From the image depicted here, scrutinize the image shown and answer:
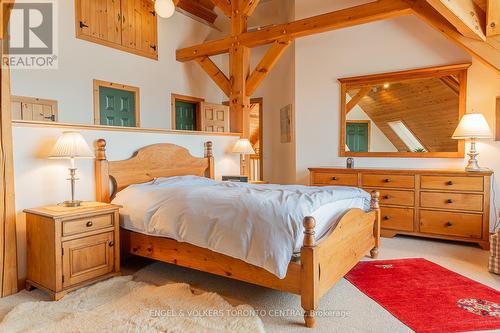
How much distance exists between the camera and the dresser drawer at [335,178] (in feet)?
13.7

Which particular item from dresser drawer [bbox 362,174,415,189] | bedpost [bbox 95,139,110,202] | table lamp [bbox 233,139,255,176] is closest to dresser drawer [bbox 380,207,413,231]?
dresser drawer [bbox 362,174,415,189]

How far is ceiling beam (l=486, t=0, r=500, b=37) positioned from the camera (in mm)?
2900

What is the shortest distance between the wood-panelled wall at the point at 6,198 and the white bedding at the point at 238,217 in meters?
0.79

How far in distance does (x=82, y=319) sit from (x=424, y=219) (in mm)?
3588

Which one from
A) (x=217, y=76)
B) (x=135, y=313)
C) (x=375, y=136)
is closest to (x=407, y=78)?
(x=375, y=136)

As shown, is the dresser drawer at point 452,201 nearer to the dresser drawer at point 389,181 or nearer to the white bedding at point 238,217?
the dresser drawer at point 389,181

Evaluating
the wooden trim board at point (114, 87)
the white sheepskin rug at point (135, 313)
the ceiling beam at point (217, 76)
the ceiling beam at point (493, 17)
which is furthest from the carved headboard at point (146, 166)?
the ceiling beam at point (493, 17)

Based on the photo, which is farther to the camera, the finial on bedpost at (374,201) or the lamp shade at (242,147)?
the lamp shade at (242,147)

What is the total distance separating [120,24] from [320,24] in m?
3.04

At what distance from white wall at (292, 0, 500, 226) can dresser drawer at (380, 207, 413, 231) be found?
26.5 inches

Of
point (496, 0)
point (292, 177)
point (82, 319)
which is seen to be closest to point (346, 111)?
point (292, 177)

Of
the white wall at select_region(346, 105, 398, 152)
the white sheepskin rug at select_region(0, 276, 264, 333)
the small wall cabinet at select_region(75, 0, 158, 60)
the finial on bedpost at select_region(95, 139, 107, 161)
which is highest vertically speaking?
the small wall cabinet at select_region(75, 0, 158, 60)

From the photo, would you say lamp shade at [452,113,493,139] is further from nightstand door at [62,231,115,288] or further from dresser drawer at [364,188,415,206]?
nightstand door at [62,231,115,288]

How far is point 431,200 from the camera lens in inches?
147
